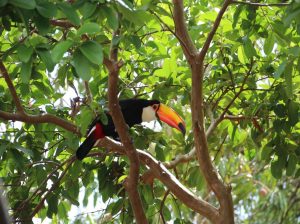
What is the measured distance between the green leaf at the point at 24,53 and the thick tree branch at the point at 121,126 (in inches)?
19.8

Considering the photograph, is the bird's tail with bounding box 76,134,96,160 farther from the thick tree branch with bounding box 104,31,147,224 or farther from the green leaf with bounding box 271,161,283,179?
the green leaf with bounding box 271,161,283,179

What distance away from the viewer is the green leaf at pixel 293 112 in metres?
4.08

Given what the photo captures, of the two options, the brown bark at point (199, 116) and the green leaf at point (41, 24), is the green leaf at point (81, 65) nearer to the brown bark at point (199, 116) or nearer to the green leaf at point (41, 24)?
the green leaf at point (41, 24)

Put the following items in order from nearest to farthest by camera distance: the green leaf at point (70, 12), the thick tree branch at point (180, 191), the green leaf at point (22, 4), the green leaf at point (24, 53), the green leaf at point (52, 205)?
1. the green leaf at point (22, 4)
2. the green leaf at point (70, 12)
3. the green leaf at point (24, 53)
4. the thick tree branch at point (180, 191)
5. the green leaf at point (52, 205)

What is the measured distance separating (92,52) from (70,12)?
21 cm

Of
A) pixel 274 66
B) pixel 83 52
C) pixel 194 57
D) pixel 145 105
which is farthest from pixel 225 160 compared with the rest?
pixel 83 52

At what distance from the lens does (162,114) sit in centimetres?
497

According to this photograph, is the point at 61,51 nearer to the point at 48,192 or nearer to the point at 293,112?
the point at 48,192

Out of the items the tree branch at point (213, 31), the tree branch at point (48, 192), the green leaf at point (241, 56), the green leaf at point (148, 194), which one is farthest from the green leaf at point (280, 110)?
the tree branch at point (48, 192)

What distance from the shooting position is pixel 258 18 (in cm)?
381

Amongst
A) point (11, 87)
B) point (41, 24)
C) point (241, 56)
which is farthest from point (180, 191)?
point (41, 24)

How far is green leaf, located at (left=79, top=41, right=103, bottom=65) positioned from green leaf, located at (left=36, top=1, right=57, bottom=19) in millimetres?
177

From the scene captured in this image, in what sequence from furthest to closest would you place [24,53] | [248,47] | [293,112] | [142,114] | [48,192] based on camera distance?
[142,114], [48,192], [293,112], [248,47], [24,53]

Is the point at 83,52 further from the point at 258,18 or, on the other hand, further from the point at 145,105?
the point at 145,105
